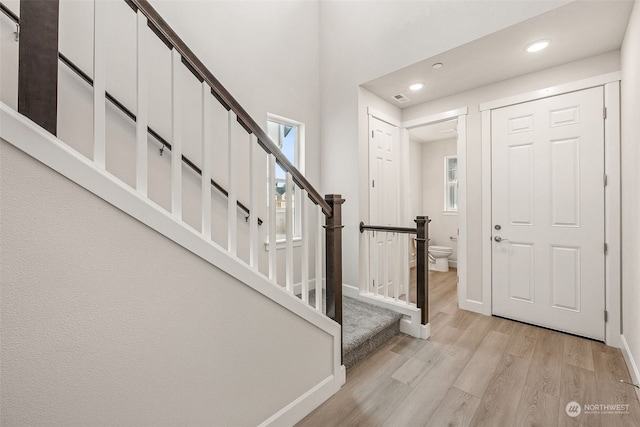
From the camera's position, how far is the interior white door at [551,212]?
242cm

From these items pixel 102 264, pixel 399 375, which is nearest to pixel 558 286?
pixel 399 375

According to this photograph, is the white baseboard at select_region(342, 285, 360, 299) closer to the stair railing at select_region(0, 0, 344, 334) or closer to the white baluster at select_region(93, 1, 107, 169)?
the stair railing at select_region(0, 0, 344, 334)

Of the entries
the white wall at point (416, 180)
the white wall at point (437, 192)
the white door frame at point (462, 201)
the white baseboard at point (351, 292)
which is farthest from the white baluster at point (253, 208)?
the white wall at point (437, 192)

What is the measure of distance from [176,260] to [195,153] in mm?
1505

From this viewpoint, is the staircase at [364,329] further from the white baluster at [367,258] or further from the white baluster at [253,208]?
the white baluster at [253,208]

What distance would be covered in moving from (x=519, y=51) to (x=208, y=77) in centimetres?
264

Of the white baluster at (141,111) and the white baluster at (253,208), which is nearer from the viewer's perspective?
the white baluster at (141,111)

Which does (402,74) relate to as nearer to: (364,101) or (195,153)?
(364,101)

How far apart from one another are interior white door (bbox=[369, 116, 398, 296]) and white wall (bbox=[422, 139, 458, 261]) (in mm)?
2342

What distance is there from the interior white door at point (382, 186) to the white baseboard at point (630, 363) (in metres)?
1.84

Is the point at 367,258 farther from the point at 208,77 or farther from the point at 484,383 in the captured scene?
the point at 208,77

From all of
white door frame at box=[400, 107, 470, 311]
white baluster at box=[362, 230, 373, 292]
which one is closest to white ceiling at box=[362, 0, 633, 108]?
white door frame at box=[400, 107, 470, 311]

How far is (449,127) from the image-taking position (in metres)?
4.55

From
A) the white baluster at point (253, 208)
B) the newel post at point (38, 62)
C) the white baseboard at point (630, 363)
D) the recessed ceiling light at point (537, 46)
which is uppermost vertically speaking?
the recessed ceiling light at point (537, 46)
